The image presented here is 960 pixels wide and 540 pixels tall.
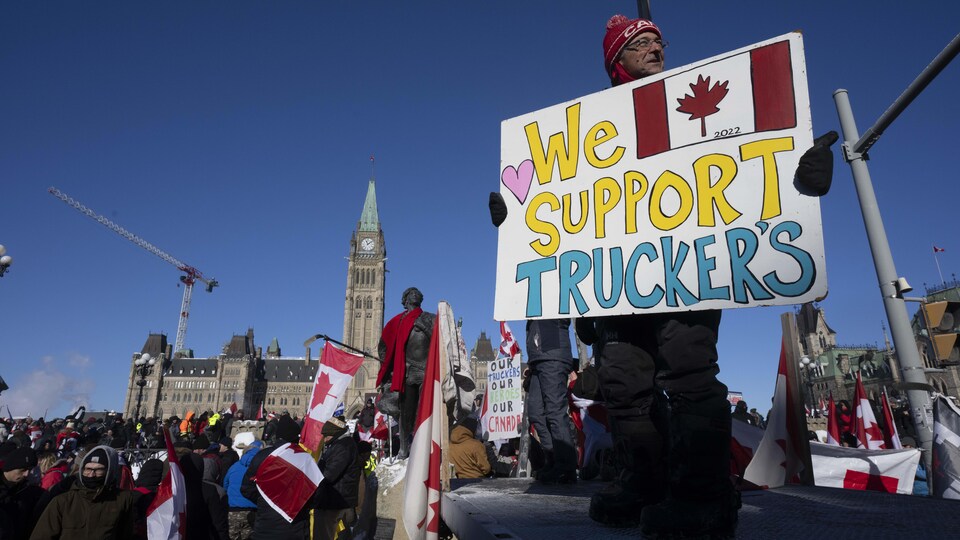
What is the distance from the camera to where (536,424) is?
4.48m

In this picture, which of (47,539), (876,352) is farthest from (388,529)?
(876,352)

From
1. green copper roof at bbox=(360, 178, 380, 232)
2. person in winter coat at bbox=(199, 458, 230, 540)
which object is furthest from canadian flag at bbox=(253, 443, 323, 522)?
green copper roof at bbox=(360, 178, 380, 232)

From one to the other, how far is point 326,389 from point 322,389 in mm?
111

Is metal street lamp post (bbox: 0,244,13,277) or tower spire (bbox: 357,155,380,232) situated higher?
tower spire (bbox: 357,155,380,232)

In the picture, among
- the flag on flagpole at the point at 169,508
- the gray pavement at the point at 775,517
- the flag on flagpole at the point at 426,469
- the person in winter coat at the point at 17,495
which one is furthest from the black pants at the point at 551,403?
the person in winter coat at the point at 17,495

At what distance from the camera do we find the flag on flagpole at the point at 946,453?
13.6ft

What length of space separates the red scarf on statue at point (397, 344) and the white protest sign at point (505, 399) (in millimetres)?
2848

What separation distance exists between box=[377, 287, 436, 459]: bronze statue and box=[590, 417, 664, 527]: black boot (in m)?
3.83

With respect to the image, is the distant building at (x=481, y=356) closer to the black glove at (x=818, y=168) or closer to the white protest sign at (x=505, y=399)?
the white protest sign at (x=505, y=399)

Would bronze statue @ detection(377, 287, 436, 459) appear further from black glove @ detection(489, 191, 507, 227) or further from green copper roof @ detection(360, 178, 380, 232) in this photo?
green copper roof @ detection(360, 178, 380, 232)

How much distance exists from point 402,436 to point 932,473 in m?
4.94

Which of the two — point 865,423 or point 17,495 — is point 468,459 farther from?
point 865,423

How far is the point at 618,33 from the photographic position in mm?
2545

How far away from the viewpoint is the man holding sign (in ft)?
5.77
